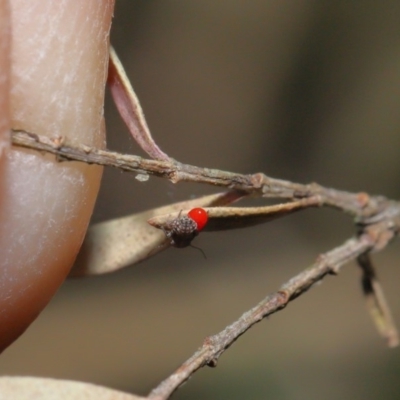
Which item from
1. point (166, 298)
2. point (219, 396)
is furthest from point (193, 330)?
point (219, 396)

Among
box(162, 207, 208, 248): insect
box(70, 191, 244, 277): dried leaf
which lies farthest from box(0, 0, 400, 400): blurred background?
box(162, 207, 208, 248): insect

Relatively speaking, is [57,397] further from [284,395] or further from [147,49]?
[284,395]

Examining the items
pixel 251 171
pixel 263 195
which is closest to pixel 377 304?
pixel 263 195

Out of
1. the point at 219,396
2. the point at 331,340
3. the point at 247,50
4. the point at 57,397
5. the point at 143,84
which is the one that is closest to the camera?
the point at 57,397

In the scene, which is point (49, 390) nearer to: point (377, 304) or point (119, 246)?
point (119, 246)

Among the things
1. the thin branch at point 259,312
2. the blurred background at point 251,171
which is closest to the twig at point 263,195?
the thin branch at point 259,312

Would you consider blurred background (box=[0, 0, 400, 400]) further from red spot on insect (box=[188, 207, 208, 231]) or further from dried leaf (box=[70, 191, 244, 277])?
red spot on insect (box=[188, 207, 208, 231])

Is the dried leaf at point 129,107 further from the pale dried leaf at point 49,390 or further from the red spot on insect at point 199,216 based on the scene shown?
the pale dried leaf at point 49,390
